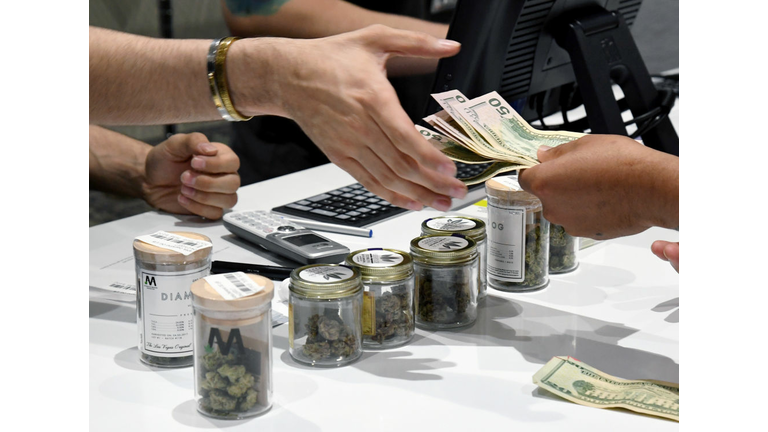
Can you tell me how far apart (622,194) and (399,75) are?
1347 mm

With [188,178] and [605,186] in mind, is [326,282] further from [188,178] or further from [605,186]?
[188,178]

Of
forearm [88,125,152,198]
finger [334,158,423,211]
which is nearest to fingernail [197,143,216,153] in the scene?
forearm [88,125,152,198]

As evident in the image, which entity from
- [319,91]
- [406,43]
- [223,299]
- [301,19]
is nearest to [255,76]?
[319,91]

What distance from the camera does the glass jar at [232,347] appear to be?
2.56 feet

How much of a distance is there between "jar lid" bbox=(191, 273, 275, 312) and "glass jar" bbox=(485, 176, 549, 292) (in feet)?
1.42

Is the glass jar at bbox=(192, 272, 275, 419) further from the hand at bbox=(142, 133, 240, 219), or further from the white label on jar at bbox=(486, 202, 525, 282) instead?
the hand at bbox=(142, 133, 240, 219)

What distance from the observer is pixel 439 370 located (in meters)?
0.92

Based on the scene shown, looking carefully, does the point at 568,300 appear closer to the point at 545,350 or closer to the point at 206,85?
the point at 545,350

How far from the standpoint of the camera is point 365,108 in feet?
3.25

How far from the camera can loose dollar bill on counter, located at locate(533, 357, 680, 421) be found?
811mm

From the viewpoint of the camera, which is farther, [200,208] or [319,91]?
[200,208]

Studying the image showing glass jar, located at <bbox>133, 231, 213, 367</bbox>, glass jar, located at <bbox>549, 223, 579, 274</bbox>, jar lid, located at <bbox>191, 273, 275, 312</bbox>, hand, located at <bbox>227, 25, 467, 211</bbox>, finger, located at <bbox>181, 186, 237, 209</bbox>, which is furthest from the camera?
finger, located at <bbox>181, 186, 237, 209</bbox>

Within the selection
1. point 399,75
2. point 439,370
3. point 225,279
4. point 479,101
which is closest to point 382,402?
point 439,370

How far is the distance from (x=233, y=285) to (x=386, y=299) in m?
0.22
